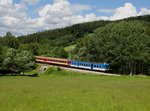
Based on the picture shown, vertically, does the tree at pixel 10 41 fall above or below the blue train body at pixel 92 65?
above

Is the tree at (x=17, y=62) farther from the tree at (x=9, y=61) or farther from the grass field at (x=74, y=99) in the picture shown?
the grass field at (x=74, y=99)

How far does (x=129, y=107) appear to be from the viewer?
13828mm

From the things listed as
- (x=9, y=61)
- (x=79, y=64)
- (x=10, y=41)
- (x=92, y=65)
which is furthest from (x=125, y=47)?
(x=10, y=41)

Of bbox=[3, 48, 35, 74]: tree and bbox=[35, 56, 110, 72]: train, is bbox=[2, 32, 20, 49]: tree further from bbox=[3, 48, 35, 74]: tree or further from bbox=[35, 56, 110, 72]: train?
bbox=[3, 48, 35, 74]: tree

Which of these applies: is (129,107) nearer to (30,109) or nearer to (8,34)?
(30,109)

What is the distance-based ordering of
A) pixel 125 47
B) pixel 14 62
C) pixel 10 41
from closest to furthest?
pixel 125 47 → pixel 14 62 → pixel 10 41

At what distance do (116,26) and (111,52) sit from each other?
8889mm

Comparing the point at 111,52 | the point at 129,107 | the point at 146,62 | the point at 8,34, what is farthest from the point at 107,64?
the point at 8,34

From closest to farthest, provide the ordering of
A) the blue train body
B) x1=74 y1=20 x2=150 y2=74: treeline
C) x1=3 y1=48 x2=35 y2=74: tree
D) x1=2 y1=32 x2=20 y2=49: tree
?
x1=74 y1=20 x2=150 y2=74: treeline < x1=3 y1=48 x2=35 y2=74: tree < the blue train body < x1=2 y1=32 x2=20 y2=49: tree

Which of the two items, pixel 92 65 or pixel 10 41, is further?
pixel 10 41

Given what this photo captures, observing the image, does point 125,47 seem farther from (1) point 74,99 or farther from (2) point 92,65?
(1) point 74,99

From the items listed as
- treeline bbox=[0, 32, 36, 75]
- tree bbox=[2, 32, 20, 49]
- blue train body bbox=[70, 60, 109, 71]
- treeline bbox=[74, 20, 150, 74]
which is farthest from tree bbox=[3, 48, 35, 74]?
tree bbox=[2, 32, 20, 49]

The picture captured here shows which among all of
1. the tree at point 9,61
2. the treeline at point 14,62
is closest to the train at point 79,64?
the treeline at point 14,62

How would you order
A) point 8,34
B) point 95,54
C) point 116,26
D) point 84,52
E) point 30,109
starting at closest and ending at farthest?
point 30,109, point 116,26, point 95,54, point 84,52, point 8,34
